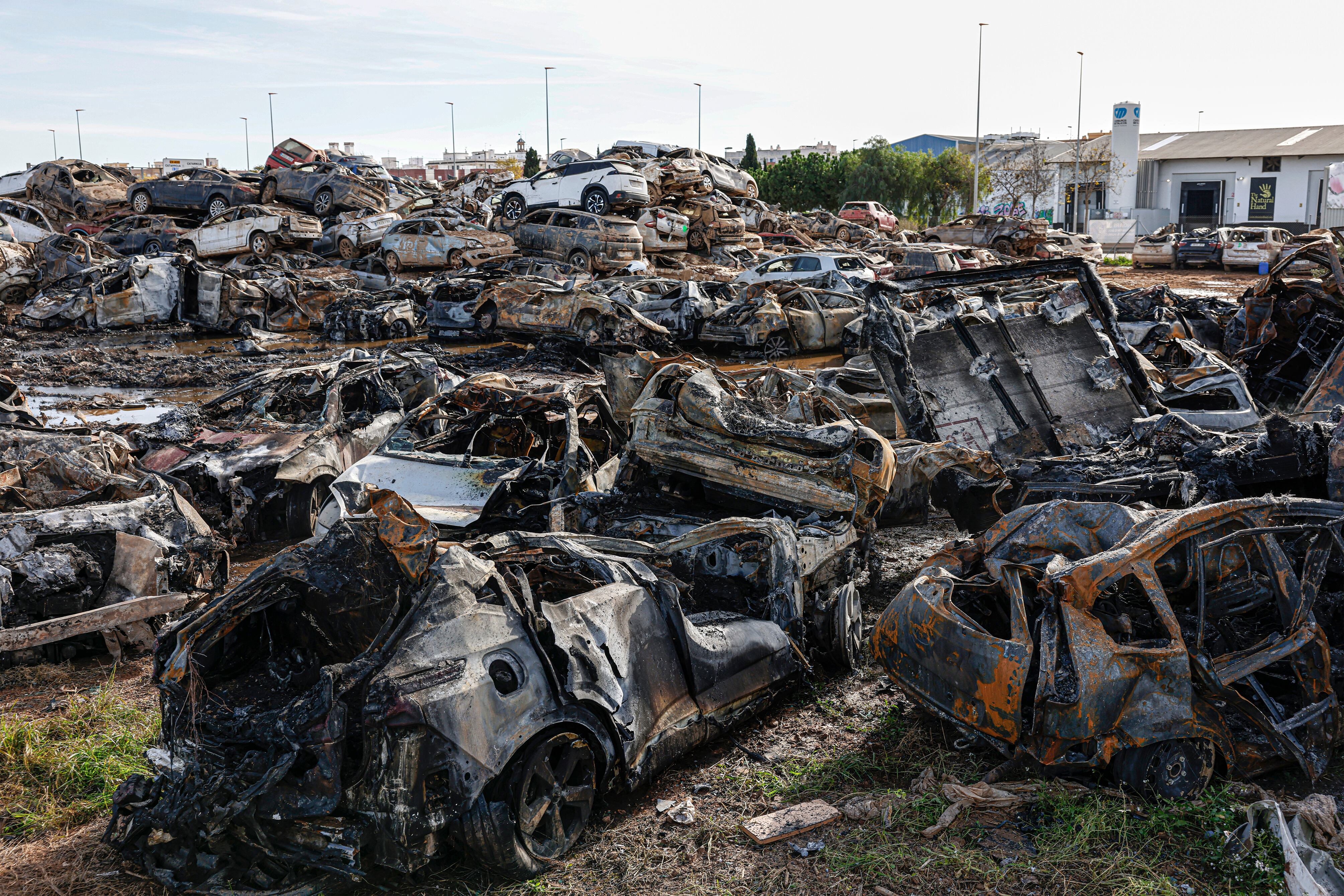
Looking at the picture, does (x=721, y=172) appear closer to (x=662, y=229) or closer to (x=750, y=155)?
(x=662, y=229)

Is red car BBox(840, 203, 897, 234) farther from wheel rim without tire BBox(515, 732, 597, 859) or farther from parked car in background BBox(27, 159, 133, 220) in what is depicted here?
wheel rim without tire BBox(515, 732, 597, 859)

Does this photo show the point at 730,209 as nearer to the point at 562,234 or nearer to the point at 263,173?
the point at 562,234

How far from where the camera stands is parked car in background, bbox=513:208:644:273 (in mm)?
24281

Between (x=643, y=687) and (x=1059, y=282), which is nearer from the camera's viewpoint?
(x=643, y=687)

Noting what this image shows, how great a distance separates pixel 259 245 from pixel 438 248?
5794mm

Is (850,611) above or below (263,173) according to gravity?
below

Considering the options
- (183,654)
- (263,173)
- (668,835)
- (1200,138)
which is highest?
(1200,138)

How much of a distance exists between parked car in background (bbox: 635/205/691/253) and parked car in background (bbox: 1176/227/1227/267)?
52.7 ft

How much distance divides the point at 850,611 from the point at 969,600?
3.35 ft

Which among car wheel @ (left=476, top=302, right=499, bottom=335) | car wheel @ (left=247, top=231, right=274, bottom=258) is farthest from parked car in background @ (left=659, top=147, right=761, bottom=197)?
car wheel @ (left=476, top=302, right=499, bottom=335)

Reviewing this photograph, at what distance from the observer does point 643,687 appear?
4812mm

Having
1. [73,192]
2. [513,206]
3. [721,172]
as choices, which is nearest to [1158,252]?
[721,172]

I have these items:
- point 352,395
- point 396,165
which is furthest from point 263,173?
point 396,165

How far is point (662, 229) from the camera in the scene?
2756 cm
